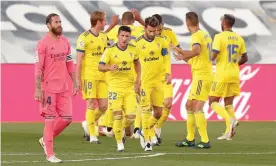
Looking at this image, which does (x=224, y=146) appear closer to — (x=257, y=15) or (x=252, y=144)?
(x=252, y=144)

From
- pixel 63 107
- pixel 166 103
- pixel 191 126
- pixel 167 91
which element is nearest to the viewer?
pixel 63 107

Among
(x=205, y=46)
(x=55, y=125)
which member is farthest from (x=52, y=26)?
(x=205, y=46)

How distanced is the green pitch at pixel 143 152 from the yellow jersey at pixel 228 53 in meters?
1.29

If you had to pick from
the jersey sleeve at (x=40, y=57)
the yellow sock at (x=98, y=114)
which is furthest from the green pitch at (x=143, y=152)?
the jersey sleeve at (x=40, y=57)

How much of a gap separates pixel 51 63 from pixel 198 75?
13.1ft

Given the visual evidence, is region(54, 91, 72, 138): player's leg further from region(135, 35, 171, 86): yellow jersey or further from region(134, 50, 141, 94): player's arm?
region(135, 35, 171, 86): yellow jersey

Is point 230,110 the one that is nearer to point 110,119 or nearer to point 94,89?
point 110,119

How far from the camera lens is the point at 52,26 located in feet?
53.5

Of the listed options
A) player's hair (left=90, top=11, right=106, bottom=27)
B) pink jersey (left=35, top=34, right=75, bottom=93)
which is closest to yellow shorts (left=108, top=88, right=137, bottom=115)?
pink jersey (left=35, top=34, right=75, bottom=93)

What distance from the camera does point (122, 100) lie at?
1838 centimetres

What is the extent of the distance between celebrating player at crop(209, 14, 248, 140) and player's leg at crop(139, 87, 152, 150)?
2268mm

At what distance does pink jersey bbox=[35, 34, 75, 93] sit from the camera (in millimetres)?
16219

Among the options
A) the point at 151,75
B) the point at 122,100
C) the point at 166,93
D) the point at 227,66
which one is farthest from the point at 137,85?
the point at 227,66

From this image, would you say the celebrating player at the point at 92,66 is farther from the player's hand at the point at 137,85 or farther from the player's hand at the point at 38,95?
the player's hand at the point at 38,95
